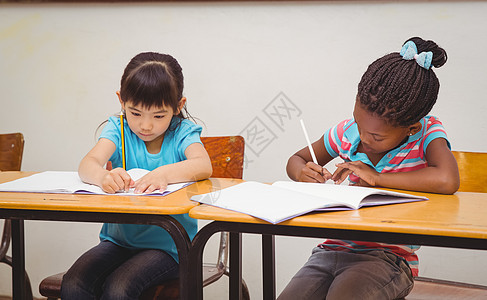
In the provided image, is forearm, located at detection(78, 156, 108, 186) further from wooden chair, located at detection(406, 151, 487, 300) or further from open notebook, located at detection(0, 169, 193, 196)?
wooden chair, located at detection(406, 151, 487, 300)

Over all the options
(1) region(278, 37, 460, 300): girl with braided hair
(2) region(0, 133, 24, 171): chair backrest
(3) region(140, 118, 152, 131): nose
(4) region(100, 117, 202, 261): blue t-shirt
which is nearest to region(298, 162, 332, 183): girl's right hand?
(1) region(278, 37, 460, 300): girl with braided hair

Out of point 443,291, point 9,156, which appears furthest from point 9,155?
point 443,291

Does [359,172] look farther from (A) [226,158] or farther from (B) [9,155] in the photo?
(B) [9,155]

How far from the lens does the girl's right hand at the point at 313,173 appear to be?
1.33 metres

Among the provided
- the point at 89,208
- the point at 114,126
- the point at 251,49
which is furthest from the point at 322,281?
the point at 251,49

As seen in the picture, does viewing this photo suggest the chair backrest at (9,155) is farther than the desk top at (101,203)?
Yes

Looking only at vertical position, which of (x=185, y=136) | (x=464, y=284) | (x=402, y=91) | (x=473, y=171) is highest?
(x=402, y=91)

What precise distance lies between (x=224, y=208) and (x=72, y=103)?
174 cm

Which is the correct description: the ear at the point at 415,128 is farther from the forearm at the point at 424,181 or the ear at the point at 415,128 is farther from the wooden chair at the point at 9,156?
the wooden chair at the point at 9,156

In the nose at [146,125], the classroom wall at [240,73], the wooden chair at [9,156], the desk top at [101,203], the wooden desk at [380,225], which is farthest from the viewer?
the classroom wall at [240,73]

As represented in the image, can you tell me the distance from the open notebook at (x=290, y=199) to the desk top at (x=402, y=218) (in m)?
0.02

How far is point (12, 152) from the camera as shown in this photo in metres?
1.79

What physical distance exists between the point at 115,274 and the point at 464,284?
88 centimetres

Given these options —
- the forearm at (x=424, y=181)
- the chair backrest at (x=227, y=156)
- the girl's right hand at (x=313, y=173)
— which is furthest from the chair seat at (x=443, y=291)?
the chair backrest at (x=227, y=156)
